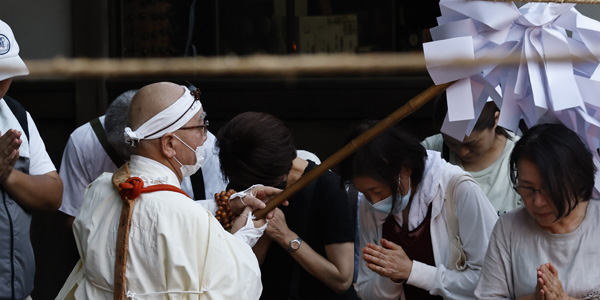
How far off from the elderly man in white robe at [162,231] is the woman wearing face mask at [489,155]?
1.14 meters

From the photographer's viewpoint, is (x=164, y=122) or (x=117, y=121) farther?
(x=117, y=121)

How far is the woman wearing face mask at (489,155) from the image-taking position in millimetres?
3213

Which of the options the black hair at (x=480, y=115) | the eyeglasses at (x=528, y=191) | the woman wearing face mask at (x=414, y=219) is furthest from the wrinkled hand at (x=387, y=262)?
the black hair at (x=480, y=115)

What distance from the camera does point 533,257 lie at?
8.11 feet

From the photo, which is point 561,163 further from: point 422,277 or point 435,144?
point 435,144

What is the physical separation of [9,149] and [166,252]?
831 millimetres

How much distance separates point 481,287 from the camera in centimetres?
253

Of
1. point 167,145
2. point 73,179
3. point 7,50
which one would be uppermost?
point 7,50

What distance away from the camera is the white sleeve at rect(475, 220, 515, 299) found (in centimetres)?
250

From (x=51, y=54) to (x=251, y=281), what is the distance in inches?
102

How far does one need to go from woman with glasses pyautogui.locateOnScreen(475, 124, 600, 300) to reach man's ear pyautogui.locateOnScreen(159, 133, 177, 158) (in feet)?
3.13

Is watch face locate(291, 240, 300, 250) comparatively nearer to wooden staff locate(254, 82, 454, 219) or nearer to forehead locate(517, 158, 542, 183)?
wooden staff locate(254, 82, 454, 219)

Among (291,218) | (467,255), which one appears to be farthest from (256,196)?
(467,255)

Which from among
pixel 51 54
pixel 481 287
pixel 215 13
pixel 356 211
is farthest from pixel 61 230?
pixel 481 287
